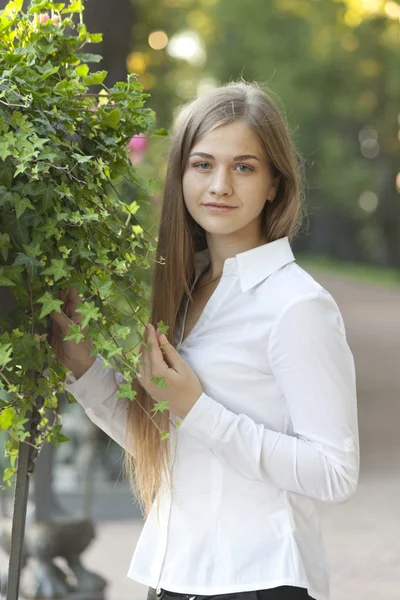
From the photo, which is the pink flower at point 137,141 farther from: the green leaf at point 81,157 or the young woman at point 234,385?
the green leaf at point 81,157

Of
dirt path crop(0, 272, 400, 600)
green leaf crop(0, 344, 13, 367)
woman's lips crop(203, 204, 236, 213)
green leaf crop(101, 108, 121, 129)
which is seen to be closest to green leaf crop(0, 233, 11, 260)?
green leaf crop(0, 344, 13, 367)

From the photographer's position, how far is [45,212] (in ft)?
5.50

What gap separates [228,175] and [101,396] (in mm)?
530

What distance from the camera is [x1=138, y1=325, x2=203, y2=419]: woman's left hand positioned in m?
1.92

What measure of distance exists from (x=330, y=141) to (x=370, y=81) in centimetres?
336

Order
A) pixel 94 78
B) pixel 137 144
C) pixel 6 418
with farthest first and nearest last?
pixel 137 144, pixel 94 78, pixel 6 418

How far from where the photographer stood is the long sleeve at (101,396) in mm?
2143

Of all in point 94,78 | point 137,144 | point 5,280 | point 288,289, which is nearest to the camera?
point 5,280

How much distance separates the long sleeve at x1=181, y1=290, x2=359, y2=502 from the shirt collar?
141mm

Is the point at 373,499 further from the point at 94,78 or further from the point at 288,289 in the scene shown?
the point at 94,78

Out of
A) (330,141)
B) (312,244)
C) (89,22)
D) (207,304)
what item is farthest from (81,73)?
(312,244)

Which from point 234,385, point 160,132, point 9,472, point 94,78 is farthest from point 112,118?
point 9,472

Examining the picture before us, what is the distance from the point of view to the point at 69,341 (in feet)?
6.75

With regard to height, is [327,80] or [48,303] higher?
[48,303]
